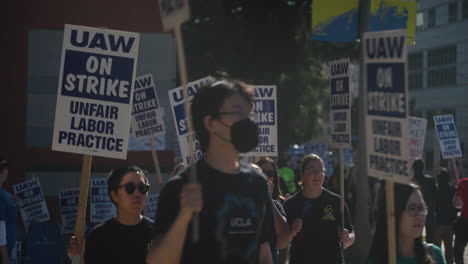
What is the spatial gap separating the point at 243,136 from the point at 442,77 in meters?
62.2

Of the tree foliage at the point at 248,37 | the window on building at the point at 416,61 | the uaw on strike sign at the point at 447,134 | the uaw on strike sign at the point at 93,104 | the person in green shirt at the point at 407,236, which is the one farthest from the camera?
the window on building at the point at 416,61

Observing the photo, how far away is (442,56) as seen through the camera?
63.6 meters

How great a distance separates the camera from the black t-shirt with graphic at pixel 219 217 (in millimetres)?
4023

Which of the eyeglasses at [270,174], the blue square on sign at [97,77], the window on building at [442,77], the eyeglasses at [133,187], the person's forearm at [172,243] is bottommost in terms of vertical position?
the person's forearm at [172,243]

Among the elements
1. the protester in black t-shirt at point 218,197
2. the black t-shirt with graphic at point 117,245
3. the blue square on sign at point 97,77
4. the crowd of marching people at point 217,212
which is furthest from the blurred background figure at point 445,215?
the protester in black t-shirt at point 218,197

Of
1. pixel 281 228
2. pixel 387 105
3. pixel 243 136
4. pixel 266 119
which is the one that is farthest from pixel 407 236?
pixel 266 119

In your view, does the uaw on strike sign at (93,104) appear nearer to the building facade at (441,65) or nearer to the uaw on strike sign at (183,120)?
the uaw on strike sign at (183,120)

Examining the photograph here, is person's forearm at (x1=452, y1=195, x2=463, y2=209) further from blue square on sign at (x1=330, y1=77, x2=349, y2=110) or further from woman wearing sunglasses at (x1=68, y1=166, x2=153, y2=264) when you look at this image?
woman wearing sunglasses at (x1=68, y1=166, x2=153, y2=264)

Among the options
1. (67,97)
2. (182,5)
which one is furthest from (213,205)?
(67,97)

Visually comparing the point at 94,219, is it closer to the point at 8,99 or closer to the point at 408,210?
the point at 8,99

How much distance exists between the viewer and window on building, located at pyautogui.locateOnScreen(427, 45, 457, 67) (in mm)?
62062

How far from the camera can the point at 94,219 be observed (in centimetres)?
1237

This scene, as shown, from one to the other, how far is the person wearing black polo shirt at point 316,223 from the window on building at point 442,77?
185 ft

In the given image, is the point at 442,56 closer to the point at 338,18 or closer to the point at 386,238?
the point at 338,18
